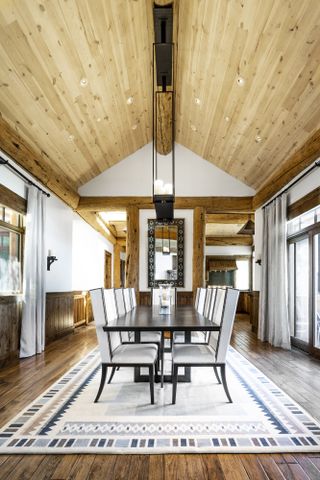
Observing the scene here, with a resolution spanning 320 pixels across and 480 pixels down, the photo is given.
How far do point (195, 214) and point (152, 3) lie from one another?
4361 mm

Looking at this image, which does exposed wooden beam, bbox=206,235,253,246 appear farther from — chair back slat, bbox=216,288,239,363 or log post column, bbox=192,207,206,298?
chair back slat, bbox=216,288,239,363

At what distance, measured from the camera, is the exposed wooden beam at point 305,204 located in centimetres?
500

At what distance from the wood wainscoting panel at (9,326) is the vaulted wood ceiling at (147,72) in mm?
2089

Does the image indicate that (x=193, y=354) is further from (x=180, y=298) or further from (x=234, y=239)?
(x=234, y=239)

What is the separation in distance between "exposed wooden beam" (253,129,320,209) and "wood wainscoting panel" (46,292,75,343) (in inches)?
161

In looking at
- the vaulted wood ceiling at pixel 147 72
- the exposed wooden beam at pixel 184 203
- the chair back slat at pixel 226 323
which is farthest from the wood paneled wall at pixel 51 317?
the chair back slat at pixel 226 323

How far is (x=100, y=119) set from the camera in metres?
5.83

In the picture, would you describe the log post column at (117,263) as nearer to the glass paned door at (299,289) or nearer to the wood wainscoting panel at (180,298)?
the wood wainscoting panel at (180,298)

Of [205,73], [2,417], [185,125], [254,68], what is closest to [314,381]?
[2,417]

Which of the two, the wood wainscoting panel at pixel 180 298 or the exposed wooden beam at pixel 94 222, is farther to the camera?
the exposed wooden beam at pixel 94 222

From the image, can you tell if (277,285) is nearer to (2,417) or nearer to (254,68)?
(254,68)

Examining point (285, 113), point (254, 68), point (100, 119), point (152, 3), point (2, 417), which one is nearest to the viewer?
point (2, 417)

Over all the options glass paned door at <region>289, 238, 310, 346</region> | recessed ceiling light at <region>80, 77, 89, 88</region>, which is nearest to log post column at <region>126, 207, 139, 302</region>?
glass paned door at <region>289, 238, 310, 346</region>

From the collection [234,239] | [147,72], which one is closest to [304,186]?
[147,72]
